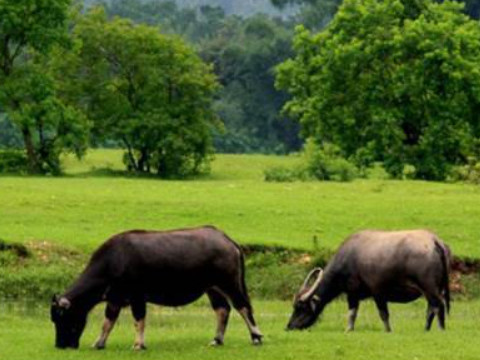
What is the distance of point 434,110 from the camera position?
5009 cm

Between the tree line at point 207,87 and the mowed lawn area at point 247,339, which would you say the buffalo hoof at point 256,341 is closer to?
the mowed lawn area at point 247,339

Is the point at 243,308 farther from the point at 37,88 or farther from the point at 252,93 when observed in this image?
the point at 252,93

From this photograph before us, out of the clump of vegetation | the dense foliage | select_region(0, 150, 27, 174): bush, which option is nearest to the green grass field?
select_region(0, 150, 27, 174): bush

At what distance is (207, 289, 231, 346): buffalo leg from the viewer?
1986cm

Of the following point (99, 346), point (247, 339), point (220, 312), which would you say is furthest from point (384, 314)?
point (99, 346)

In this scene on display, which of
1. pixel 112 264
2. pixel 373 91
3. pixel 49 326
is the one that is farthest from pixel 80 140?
pixel 112 264

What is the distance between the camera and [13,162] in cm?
5097

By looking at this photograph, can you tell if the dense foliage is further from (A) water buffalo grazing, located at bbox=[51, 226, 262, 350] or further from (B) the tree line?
(A) water buffalo grazing, located at bbox=[51, 226, 262, 350]

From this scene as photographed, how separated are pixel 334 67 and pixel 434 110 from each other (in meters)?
4.19

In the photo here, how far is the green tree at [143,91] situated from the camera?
179 feet

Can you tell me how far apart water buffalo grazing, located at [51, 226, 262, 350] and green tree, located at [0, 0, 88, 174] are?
1171 inches

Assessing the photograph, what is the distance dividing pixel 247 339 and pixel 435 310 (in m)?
3.26

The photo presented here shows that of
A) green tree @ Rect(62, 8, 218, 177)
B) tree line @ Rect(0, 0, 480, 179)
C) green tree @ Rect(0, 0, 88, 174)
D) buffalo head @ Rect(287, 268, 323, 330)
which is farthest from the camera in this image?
green tree @ Rect(62, 8, 218, 177)

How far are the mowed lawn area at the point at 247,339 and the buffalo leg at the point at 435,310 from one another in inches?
9.4
